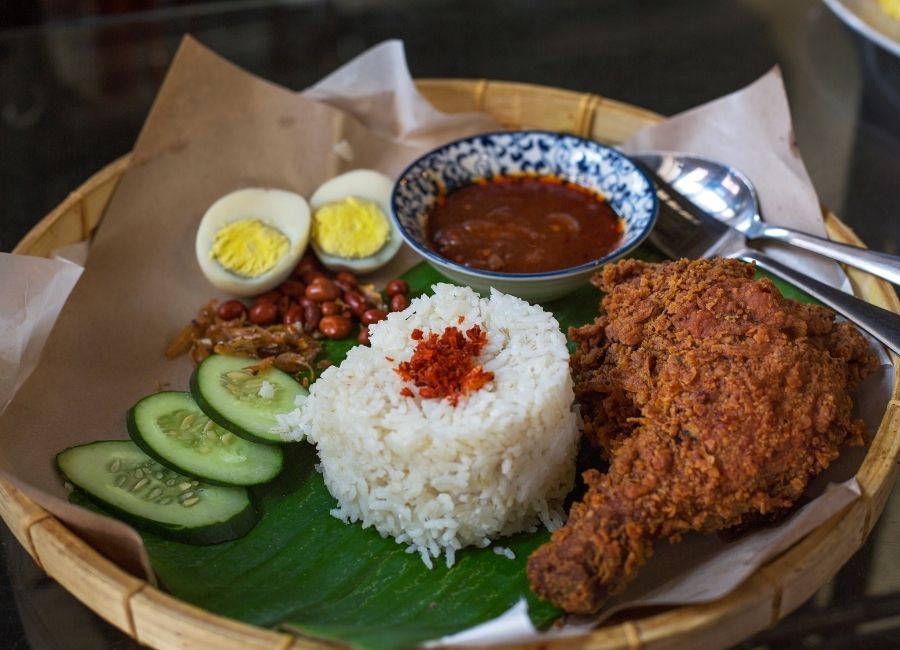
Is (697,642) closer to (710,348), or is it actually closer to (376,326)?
(710,348)

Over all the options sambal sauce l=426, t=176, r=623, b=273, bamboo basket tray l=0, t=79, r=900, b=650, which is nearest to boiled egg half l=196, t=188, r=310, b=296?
sambal sauce l=426, t=176, r=623, b=273

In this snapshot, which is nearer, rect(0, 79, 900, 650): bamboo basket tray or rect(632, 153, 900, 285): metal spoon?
rect(0, 79, 900, 650): bamboo basket tray

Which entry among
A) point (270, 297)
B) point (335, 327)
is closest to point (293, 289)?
point (270, 297)

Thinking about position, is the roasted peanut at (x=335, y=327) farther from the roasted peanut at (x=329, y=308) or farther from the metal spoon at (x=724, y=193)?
the metal spoon at (x=724, y=193)

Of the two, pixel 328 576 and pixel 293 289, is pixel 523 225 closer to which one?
pixel 293 289

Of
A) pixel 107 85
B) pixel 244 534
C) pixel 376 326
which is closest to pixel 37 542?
pixel 244 534

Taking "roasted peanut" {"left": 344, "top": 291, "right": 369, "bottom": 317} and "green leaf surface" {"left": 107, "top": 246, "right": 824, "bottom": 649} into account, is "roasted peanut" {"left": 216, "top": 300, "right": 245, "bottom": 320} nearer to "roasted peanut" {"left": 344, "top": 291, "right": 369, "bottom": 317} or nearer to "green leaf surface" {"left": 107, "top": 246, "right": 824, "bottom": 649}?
"roasted peanut" {"left": 344, "top": 291, "right": 369, "bottom": 317}

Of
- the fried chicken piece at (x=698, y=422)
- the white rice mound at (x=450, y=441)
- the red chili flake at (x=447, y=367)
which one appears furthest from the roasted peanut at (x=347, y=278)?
the fried chicken piece at (x=698, y=422)

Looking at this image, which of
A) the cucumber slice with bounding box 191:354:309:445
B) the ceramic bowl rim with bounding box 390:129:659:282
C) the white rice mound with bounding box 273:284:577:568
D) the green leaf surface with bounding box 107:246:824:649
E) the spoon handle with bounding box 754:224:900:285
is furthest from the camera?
the ceramic bowl rim with bounding box 390:129:659:282
